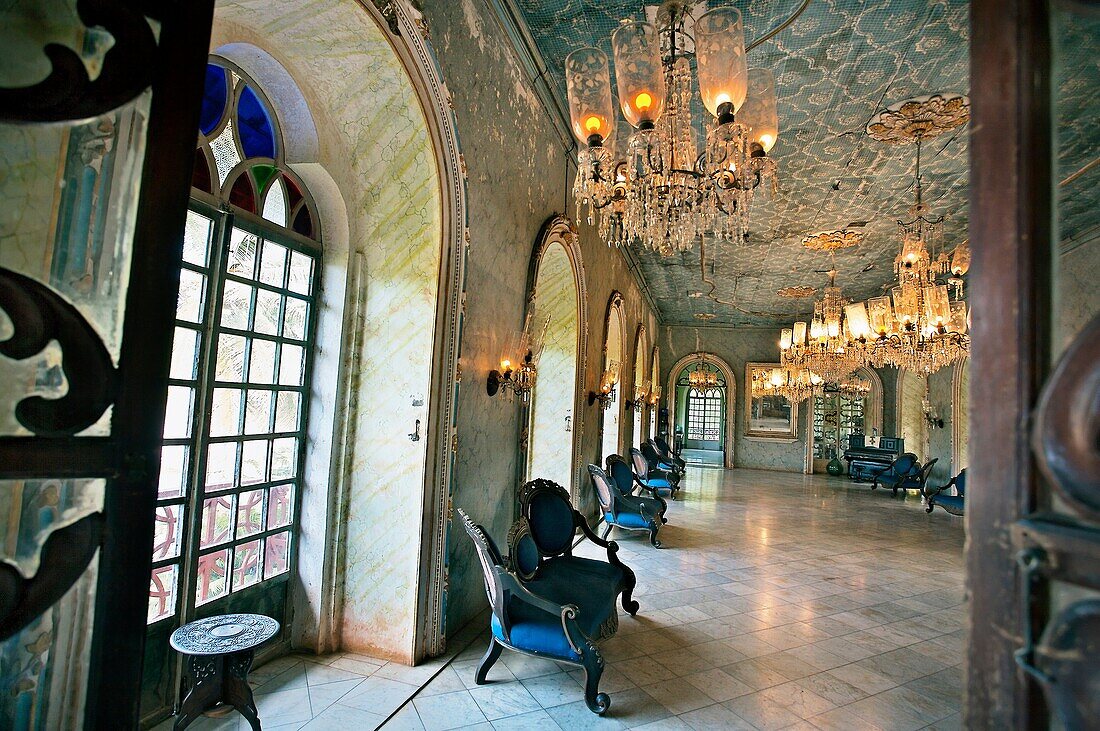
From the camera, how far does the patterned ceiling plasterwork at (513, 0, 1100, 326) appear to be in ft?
12.9

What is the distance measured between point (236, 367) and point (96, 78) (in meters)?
2.58

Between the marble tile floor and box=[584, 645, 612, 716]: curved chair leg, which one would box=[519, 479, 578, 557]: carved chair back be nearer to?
the marble tile floor

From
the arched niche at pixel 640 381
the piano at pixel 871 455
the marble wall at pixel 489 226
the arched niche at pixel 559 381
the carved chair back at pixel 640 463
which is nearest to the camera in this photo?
the marble wall at pixel 489 226

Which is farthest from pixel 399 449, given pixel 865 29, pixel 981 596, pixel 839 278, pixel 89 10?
pixel 839 278

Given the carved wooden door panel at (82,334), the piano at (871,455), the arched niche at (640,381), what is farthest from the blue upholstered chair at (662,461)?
the carved wooden door panel at (82,334)

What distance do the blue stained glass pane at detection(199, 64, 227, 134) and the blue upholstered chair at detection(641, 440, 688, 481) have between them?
375 inches

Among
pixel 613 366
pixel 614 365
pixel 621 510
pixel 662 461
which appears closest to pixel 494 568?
pixel 621 510

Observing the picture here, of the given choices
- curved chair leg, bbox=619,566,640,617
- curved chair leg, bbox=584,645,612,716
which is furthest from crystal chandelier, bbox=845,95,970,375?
curved chair leg, bbox=584,645,612,716

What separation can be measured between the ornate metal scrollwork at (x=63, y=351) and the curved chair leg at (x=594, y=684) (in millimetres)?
2976

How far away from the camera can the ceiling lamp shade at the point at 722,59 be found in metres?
2.73

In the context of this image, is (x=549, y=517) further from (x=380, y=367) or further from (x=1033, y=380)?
(x=1033, y=380)

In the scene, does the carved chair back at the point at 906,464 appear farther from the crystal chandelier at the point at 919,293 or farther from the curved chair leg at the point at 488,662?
the curved chair leg at the point at 488,662

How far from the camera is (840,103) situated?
5.11 m

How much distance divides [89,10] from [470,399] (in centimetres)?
326
